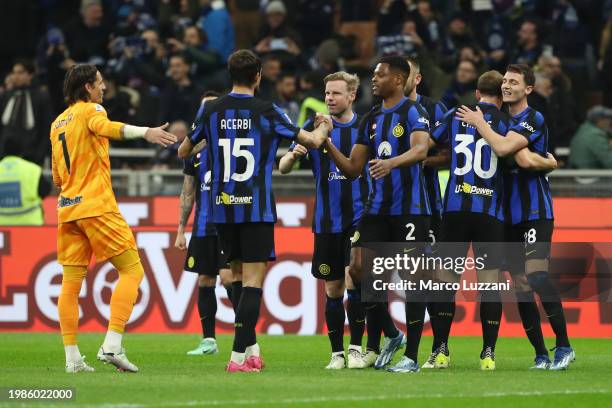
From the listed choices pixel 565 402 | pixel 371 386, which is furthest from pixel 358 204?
pixel 565 402

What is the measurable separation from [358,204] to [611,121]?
7864 mm

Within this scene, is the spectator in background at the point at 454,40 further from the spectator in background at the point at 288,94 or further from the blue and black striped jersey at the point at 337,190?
the blue and black striped jersey at the point at 337,190

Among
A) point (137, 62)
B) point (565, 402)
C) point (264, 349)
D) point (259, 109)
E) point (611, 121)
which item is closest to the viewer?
point (565, 402)

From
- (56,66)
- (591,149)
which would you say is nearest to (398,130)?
(591,149)

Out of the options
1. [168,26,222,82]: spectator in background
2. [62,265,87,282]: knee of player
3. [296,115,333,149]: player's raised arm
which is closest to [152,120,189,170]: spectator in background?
[168,26,222,82]: spectator in background

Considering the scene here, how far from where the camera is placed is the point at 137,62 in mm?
21484

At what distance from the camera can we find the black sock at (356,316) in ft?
38.7

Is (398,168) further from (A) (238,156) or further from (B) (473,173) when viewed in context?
(A) (238,156)

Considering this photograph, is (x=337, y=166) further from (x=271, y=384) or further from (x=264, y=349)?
(x=264, y=349)

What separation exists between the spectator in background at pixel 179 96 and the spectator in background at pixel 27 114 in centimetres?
166

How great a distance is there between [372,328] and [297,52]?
33.1ft

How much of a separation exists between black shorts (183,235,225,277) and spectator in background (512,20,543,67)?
24.8 feet

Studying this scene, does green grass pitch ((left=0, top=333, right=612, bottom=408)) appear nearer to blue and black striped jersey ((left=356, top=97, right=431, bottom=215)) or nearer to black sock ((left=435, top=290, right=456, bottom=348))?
black sock ((left=435, top=290, right=456, bottom=348))

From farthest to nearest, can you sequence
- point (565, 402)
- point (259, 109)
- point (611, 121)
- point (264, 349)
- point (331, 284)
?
point (611, 121) → point (264, 349) → point (331, 284) → point (259, 109) → point (565, 402)
